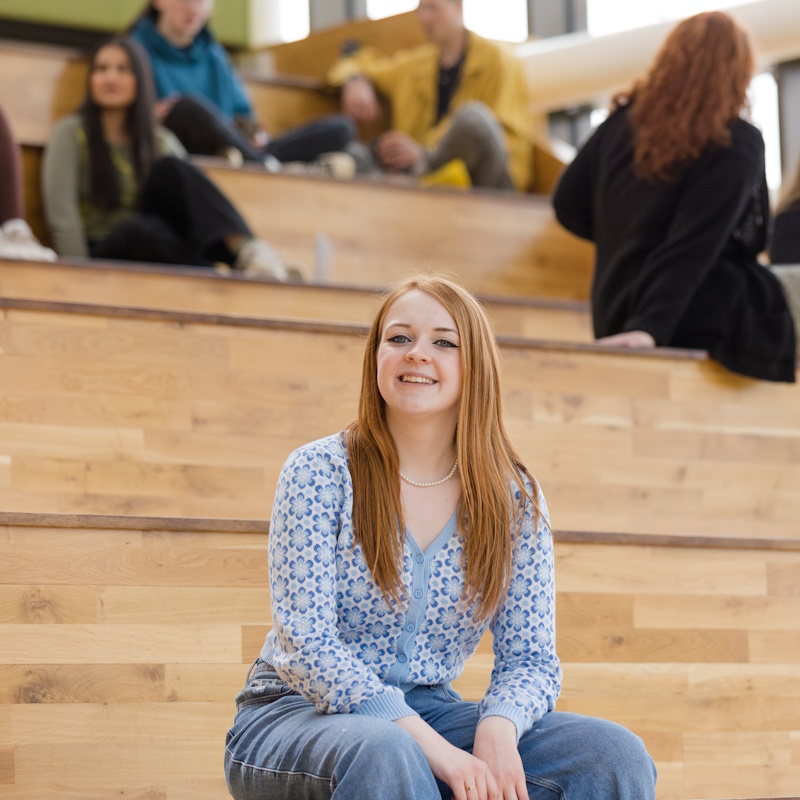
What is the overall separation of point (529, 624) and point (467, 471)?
134 mm

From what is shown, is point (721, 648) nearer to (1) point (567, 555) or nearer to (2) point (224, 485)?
(1) point (567, 555)

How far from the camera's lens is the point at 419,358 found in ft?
3.47

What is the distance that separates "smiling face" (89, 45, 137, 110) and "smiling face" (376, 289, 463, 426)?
1.61m

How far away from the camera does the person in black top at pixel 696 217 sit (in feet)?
6.09

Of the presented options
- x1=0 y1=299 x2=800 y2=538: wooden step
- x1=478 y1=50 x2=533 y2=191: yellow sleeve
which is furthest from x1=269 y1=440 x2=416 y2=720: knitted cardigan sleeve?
x1=478 y1=50 x2=533 y2=191: yellow sleeve

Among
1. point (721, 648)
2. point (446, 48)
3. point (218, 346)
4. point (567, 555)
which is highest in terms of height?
point (446, 48)

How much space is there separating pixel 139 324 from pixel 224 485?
23cm

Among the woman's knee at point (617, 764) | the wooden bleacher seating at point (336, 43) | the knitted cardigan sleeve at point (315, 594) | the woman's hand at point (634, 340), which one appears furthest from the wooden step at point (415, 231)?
the woman's knee at point (617, 764)

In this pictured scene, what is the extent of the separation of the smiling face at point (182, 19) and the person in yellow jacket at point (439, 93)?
0.49m

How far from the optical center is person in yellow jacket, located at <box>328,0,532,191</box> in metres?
3.16

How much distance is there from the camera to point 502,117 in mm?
3344

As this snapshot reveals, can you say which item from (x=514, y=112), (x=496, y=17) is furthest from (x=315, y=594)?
(x=496, y=17)

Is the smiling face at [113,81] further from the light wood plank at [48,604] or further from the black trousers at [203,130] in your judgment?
the light wood plank at [48,604]

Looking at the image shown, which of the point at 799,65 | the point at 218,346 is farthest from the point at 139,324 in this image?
the point at 799,65
